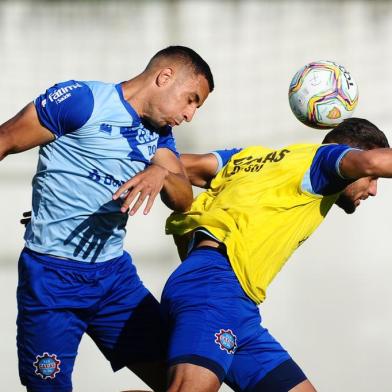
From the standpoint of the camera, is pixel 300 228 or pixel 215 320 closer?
pixel 215 320

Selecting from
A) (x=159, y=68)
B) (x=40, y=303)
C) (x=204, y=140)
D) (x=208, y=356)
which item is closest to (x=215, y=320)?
(x=208, y=356)

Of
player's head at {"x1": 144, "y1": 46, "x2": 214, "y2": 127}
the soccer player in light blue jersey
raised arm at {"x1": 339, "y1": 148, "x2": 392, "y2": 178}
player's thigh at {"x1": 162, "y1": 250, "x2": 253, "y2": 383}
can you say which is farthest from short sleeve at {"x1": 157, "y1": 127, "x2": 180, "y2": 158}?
raised arm at {"x1": 339, "y1": 148, "x2": 392, "y2": 178}

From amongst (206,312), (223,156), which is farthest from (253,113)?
(206,312)

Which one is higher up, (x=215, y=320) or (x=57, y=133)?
(x=57, y=133)

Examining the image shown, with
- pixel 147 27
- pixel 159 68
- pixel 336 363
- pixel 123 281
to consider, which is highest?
pixel 147 27

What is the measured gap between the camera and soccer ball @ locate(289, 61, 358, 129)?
512 cm

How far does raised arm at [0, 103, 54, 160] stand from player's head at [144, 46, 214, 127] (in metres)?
0.53

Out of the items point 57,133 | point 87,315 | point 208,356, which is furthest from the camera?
point 87,315

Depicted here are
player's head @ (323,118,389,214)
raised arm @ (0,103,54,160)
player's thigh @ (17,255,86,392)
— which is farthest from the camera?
player's head @ (323,118,389,214)

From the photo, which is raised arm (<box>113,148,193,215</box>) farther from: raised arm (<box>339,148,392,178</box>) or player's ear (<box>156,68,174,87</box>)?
raised arm (<box>339,148,392,178</box>)

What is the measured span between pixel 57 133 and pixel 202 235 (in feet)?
2.67

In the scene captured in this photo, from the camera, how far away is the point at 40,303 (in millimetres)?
4715

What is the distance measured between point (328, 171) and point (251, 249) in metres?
0.49

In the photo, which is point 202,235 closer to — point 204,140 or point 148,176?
point 148,176
